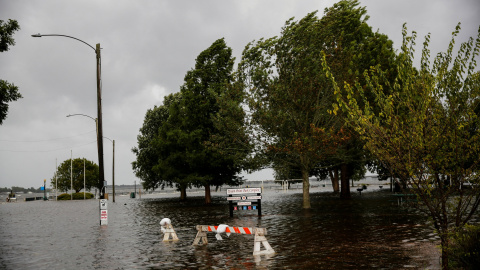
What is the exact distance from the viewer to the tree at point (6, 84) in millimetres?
22698

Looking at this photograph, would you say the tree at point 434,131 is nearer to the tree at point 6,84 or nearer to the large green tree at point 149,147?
the tree at point 6,84

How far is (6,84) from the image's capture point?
74.7ft

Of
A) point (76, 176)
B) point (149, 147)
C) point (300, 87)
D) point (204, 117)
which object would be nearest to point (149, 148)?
point (149, 147)

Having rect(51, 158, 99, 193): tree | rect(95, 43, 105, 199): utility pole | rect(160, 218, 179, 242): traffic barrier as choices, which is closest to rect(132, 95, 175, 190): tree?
rect(95, 43, 105, 199): utility pole

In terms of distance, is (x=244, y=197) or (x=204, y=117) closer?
(x=244, y=197)

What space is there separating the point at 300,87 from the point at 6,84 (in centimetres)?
1735

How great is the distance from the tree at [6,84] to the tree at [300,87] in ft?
46.2

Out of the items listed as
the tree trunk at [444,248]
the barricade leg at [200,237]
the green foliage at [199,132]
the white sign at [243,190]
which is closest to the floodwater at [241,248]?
the barricade leg at [200,237]

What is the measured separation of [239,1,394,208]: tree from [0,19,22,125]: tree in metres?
14.1

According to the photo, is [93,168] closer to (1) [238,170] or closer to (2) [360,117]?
(1) [238,170]

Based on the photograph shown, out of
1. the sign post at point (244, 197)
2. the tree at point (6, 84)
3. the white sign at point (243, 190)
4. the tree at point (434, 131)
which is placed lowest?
the sign post at point (244, 197)

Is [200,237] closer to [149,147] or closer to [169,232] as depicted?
[169,232]

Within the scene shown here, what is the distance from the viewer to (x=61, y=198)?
253ft

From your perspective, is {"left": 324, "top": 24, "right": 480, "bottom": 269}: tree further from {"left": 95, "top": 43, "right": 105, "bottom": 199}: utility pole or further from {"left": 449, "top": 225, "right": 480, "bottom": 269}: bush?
{"left": 95, "top": 43, "right": 105, "bottom": 199}: utility pole
